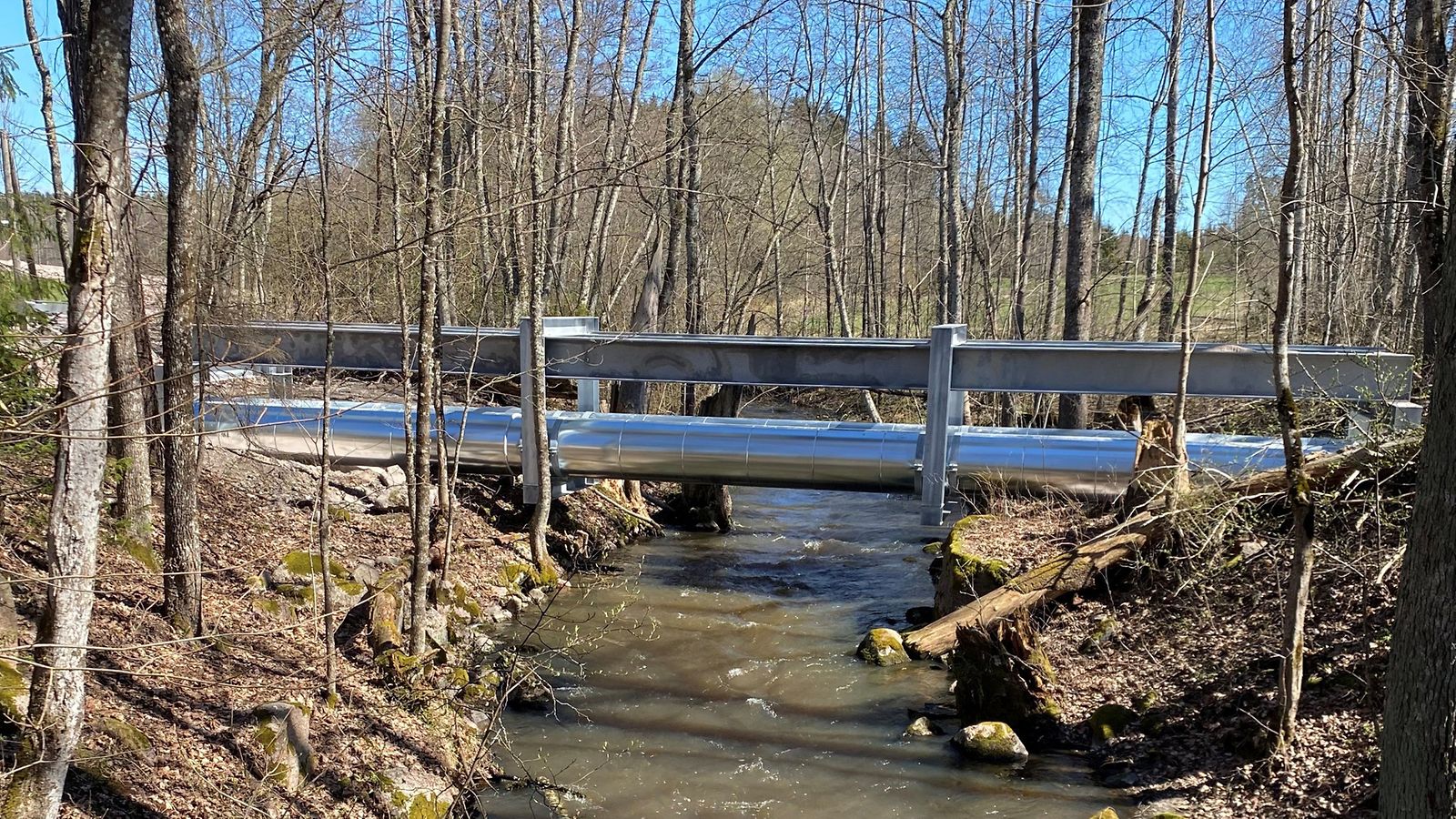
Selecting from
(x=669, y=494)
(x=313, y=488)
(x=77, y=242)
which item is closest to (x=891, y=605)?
(x=669, y=494)

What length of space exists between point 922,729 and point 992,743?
0.57 meters

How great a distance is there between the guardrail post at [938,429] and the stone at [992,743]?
1.94 m

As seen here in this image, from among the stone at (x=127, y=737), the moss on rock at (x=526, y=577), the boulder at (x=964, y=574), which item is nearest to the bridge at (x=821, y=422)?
the boulder at (x=964, y=574)

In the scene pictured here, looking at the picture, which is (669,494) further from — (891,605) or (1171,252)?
(1171,252)

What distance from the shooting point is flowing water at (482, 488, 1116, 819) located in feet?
19.7

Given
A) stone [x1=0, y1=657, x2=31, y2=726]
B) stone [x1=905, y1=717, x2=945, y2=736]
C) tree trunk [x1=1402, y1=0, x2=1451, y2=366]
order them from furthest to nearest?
tree trunk [x1=1402, y1=0, x2=1451, y2=366] < stone [x1=905, y1=717, x2=945, y2=736] < stone [x1=0, y1=657, x2=31, y2=726]

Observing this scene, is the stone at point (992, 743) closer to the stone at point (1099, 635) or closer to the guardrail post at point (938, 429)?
the stone at point (1099, 635)

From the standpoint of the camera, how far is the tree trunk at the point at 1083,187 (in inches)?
377

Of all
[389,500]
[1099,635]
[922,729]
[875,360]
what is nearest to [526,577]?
[389,500]

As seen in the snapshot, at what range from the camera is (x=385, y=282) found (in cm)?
1349

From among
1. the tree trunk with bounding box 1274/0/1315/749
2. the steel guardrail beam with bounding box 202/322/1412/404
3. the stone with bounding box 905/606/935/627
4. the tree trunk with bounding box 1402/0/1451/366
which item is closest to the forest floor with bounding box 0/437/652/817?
the steel guardrail beam with bounding box 202/322/1412/404

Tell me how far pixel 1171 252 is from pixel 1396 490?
1063 cm

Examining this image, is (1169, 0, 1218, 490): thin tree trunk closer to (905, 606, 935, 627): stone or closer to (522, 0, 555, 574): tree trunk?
(905, 606, 935, 627): stone

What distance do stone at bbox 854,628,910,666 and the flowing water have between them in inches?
3.8
